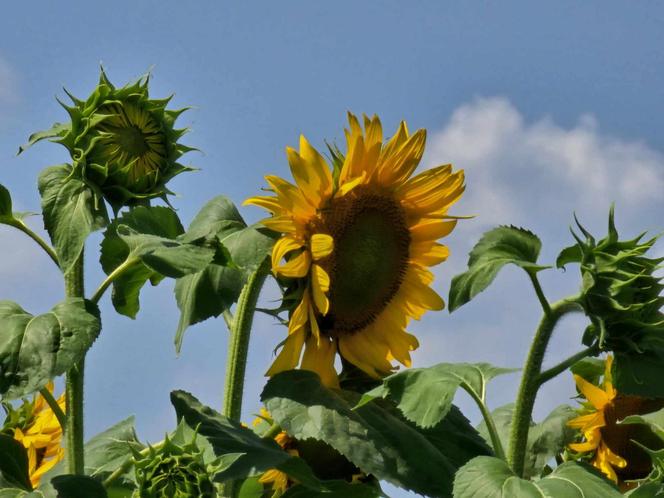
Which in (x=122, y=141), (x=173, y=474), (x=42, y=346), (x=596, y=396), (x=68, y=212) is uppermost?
(x=122, y=141)

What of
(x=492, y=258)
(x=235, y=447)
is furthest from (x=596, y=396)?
(x=235, y=447)

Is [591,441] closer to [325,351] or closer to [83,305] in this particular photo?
[325,351]

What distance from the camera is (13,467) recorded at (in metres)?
2.49

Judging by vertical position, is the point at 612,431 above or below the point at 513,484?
above

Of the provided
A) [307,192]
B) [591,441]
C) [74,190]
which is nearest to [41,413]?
[74,190]

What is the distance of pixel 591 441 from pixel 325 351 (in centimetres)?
85

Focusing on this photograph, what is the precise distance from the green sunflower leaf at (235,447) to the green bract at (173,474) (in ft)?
0.23

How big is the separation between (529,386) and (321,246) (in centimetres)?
53

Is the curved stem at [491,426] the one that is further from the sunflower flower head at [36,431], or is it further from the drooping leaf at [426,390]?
the sunflower flower head at [36,431]

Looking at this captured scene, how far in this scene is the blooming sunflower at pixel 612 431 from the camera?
304 centimetres

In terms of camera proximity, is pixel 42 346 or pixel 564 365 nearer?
Answer: pixel 42 346

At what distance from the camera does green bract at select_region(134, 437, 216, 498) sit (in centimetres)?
189

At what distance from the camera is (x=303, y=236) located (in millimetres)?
2494

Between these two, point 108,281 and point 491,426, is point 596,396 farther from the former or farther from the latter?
point 108,281
